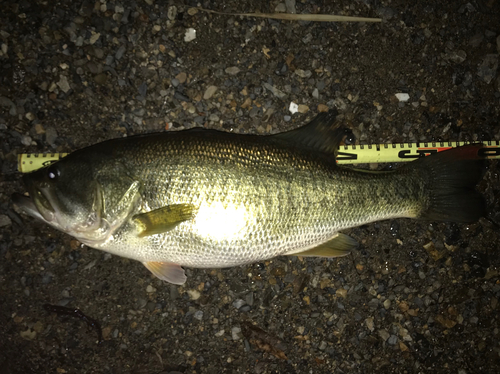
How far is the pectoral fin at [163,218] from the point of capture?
1896 mm

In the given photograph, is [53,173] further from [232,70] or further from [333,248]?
[333,248]

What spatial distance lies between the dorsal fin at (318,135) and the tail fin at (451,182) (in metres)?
0.53

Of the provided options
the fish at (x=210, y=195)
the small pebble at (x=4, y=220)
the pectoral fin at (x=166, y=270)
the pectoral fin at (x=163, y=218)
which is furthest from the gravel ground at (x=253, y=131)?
the pectoral fin at (x=163, y=218)

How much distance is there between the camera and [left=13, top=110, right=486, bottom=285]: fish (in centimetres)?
193

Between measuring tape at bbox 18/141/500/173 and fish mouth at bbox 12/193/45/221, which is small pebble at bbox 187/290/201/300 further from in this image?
measuring tape at bbox 18/141/500/173

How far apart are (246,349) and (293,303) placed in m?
0.50

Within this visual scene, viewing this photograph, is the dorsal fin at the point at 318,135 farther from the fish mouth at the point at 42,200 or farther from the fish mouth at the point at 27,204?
the fish mouth at the point at 27,204

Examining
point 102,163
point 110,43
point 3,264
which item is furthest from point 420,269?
point 3,264

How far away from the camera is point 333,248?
2223 mm

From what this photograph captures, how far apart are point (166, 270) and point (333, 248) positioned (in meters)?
1.12

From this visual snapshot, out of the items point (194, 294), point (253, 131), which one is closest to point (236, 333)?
point (194, 294)

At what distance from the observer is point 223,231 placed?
1.99m

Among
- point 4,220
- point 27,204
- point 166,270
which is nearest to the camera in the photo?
point 27,204

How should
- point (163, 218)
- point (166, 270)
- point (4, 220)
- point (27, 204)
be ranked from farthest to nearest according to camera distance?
point (4, 220)
point (166, 270)
point (27, 204)
point (163, 218)
